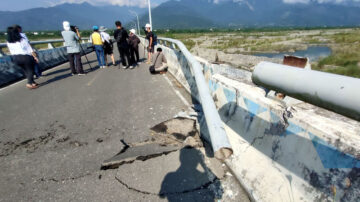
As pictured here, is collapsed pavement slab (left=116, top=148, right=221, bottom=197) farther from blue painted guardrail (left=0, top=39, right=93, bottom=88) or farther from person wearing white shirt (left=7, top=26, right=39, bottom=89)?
blue painted guardrail (left=0, top=39, right=93, bottom=88)

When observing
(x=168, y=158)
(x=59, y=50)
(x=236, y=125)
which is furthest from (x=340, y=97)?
(x=59, y=50)

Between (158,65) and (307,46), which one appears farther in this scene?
(307,46)

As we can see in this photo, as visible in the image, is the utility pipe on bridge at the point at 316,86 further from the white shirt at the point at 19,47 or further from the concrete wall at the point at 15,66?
the concrete wall at the point at 15,66

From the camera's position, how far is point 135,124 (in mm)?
4078

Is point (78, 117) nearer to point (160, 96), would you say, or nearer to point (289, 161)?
point (160, 96)

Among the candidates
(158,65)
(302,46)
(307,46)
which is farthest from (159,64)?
(307,46)

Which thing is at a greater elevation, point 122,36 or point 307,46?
point 122,36

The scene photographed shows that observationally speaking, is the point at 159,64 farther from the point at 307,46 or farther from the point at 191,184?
the point at 307,46

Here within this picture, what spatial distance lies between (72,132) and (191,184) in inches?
109

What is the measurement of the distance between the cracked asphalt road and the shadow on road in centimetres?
5

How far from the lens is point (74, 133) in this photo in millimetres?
3834

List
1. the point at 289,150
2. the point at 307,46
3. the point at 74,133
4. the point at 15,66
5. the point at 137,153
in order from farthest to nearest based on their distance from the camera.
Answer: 1. the point at 307,46
2. the point at 15,66
3. the point at 74,133
4. the point at 137,153
5. the point at 289,150

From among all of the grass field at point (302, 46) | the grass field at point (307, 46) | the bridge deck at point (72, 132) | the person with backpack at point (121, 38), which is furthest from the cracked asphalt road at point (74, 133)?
the grass field at point (307, 46)

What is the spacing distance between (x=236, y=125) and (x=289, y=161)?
91 centimetres
